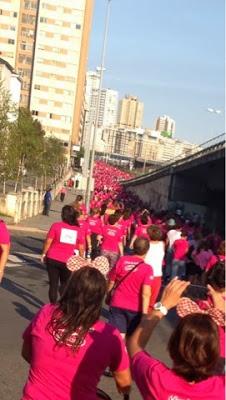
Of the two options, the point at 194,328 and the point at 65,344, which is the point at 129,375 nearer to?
the point at 65,344

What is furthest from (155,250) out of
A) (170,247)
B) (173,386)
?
(170,247)

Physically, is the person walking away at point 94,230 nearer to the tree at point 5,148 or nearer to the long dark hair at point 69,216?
the long dark hair at point 69,216

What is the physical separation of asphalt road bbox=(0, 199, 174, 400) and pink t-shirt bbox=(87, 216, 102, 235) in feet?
4.73

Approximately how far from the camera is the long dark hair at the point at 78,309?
3.48m

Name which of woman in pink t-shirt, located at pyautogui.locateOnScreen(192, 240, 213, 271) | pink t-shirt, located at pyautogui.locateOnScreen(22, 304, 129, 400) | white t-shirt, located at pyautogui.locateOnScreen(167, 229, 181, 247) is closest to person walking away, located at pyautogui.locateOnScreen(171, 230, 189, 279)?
white t-shirt, located at pyautogui.locateOnScreen(167, 229, 181, 247)

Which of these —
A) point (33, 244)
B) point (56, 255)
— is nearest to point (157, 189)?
point (33, 244)

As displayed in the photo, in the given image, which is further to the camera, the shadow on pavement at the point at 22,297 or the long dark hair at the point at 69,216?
the shadow on pavement at the point at 22,297

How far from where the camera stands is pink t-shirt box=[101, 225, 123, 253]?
1184 centimetres

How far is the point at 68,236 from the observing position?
Answer: 372 inches

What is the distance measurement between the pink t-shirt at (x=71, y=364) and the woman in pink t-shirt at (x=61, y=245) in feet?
19.2

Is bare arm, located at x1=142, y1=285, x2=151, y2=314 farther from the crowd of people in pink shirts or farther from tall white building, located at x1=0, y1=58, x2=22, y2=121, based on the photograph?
tall white building, located at x1=0, y1=58, x2=22, y2=121

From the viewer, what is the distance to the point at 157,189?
225ft

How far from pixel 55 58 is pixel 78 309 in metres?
126

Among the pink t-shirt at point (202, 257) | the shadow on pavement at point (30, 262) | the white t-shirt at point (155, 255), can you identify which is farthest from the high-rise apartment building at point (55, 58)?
the white t-shirt at point (155, 255)
